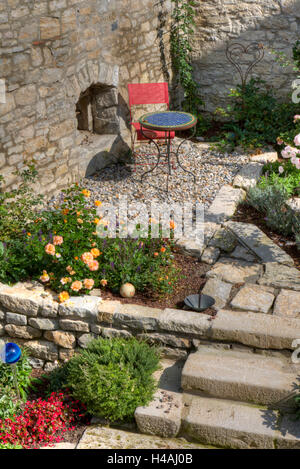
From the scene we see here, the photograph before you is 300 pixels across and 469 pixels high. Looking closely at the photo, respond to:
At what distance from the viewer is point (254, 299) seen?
464 centimetres

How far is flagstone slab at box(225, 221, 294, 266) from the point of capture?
530cm

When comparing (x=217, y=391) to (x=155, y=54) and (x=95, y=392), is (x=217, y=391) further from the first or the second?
(x=155, y=54)

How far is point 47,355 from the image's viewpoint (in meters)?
4.76

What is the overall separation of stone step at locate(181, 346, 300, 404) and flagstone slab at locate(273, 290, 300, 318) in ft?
1.40

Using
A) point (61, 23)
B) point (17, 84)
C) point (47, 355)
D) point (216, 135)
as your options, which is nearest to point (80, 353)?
point (47, 355)

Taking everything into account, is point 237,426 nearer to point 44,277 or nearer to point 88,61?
point 44,277

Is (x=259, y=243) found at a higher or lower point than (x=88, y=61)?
lower

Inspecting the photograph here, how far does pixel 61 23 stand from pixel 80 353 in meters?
3.62

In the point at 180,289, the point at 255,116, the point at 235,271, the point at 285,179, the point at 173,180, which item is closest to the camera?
the point at 180,289

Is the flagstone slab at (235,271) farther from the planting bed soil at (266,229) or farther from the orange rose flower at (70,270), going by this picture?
the orange rose flower at (70,270)

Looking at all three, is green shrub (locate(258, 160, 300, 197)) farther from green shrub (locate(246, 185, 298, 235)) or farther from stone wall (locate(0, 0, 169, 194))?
stone wall (locate(0, 0, 169, 194))

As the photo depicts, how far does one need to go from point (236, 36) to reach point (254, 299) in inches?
203

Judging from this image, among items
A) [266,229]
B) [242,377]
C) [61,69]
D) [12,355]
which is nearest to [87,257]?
[12,355]

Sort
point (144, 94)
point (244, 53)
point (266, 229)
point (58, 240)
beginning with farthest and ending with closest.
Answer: point (244, 53), point (144, 94), point (266, 229), point (58, 240)
